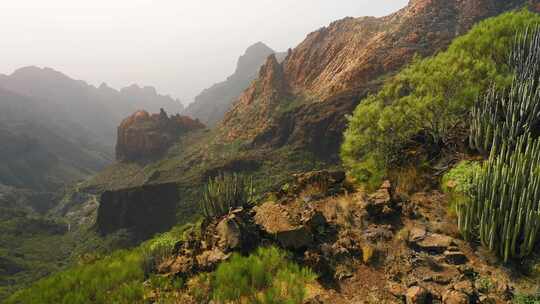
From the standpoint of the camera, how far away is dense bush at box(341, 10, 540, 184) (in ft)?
36.5

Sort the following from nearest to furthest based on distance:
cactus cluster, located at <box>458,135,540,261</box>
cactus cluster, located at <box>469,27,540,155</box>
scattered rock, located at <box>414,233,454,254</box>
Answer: cactus cluster, located at <box>458,135,540,261</box>, scattered rock, located at <box>414,233,454,254</box>, cactus cluster, located at <box>469,27,540,155</box>

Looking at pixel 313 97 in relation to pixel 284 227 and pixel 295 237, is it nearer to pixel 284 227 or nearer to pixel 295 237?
pixel 284 227

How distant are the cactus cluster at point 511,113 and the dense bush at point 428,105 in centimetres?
82

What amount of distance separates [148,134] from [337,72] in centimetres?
7498

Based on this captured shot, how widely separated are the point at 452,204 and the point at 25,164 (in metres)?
201

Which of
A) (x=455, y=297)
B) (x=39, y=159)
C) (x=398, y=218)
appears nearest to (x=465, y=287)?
(x=455, y=297)

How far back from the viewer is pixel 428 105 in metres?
11.3

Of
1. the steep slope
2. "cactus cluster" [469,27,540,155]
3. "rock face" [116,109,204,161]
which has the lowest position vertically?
the steep slope

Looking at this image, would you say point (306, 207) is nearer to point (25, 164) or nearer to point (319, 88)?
point (319, 88)

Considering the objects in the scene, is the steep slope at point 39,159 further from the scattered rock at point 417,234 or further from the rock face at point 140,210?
the scattered rock at point 417,234

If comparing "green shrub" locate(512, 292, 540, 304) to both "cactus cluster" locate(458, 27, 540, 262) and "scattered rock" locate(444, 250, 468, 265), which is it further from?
"scattered rock" locate(444, 250, 468, 265)

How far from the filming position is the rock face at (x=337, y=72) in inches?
2478

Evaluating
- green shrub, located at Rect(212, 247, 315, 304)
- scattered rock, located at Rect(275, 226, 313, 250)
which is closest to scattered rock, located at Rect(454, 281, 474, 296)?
green shrub, located at Rect(212, 247, 315, 304)

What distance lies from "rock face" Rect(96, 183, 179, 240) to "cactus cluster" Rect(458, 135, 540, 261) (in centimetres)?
5660
